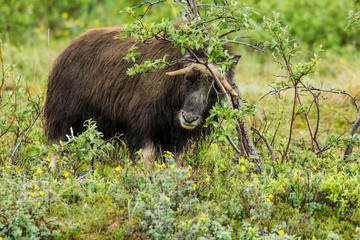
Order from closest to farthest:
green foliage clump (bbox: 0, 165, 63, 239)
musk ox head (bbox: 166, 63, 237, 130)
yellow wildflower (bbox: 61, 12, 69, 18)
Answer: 1. green foliage clump (bbox: 0, 165, 63, 239)
2. musk ox head (bbox: 166, 63, 237, 130)
3. yellow wildflower (bbox: 61, 12, 69, 18)

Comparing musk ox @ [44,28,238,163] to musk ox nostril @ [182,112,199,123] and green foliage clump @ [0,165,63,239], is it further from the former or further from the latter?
green foliage clump @ [0,165,63,239]

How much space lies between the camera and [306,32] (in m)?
10.2

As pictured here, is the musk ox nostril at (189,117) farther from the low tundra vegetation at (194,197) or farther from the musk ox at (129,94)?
the low tundra vegetation at (194,197)

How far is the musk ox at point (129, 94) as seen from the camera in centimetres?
422

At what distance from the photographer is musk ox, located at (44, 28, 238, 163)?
4.22 metres

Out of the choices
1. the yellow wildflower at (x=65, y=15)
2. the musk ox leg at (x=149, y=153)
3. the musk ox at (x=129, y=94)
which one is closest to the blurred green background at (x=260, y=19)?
Result: the yellow wildflower at (x=65, y=15)

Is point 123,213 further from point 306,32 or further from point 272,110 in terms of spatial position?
point 306,32

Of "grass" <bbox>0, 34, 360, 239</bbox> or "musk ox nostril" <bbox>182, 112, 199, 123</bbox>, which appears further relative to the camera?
"musk ox nostril" <bbox>182, 112, 199, 123</bbox>

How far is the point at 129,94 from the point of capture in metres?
4.59

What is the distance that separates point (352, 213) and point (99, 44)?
2629 millimetres

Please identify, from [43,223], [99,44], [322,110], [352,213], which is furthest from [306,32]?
[43,223]

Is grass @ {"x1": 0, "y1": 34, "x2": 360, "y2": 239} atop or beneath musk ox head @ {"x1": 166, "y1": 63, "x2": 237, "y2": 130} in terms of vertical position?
beneath

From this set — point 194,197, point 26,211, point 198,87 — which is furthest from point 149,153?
point 26,211

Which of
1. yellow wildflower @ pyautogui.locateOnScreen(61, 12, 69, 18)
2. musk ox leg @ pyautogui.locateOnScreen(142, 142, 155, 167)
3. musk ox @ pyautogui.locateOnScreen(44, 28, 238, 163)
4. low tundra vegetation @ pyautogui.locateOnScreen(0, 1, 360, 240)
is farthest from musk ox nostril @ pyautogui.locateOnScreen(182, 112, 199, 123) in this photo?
yellow wildflower @ pyautogui.locateOnScreen(61, 12, 69, 18)
